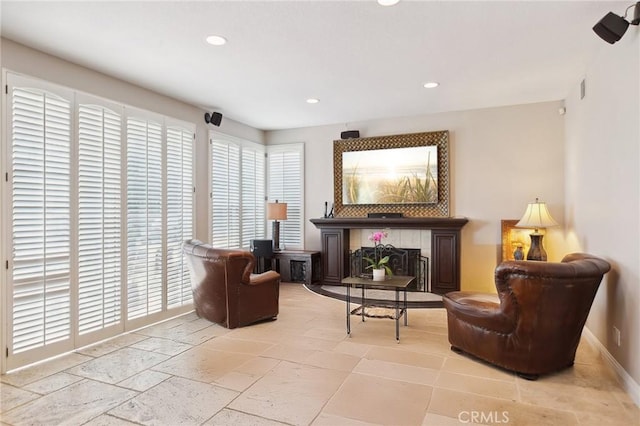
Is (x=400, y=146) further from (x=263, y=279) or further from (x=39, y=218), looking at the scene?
(x=39, y=218)

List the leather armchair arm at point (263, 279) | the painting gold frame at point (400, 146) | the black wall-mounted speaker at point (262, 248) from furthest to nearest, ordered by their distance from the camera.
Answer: the black wall-mounted speaker at point (262, 248) < the painting gold frame at point (400, 146) < the leather armchair arm at point (263, 279)

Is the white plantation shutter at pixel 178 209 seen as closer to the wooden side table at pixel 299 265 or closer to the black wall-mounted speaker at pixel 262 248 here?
the black wall-mounted speaker at pixel 262 248

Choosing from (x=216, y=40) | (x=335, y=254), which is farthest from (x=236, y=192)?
(x=216, y=40)

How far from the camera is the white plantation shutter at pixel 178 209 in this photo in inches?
186

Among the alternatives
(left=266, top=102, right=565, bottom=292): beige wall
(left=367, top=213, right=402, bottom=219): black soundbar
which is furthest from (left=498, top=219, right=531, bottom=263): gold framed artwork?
A: (left=367, top=213, right=402, bottom=219): black soundbar

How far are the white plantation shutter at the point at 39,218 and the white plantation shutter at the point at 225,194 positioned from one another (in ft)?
7.24

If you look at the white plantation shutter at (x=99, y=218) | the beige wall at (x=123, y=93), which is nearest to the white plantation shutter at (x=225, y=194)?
the beige wall at (x=123, y=93)

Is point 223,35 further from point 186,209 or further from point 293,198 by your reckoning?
point 293,198

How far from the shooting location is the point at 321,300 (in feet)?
18.0

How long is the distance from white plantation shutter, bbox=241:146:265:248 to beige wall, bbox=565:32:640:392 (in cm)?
471

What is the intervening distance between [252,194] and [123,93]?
280 cm

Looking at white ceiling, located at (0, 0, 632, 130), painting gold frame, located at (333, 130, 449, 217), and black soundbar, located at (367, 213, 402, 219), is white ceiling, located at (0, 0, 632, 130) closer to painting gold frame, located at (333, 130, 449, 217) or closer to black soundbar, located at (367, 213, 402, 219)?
painting gold frame, located at (333, 130, 449, 217)

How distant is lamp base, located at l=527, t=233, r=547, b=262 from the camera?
472 cm

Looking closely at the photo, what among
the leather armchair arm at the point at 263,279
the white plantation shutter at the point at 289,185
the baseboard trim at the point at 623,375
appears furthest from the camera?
the white plantation shutter at the point at 289,185
